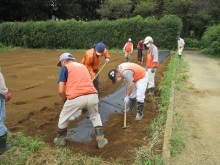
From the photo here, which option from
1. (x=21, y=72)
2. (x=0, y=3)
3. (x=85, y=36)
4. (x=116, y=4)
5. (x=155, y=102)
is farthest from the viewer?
(x=0, y=3)

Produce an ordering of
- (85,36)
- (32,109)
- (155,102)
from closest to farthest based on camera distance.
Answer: (32,109) < (155,102) < (85,36)

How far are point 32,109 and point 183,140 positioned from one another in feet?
11.5

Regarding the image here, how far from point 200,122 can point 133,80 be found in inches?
68.9

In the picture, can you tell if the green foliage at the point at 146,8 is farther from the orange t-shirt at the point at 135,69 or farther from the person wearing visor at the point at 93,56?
the orange t-shirt at the point at 135,69

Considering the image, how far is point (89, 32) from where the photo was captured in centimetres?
2698

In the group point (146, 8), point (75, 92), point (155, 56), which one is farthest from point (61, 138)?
point (146, 8)

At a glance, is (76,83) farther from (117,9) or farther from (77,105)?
(117,9)

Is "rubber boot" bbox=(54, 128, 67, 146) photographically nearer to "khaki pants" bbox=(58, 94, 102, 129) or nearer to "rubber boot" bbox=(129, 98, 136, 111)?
"khaki pants" bbox=(58, 94, 102, 129)

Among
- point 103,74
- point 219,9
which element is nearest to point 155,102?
point 103,74

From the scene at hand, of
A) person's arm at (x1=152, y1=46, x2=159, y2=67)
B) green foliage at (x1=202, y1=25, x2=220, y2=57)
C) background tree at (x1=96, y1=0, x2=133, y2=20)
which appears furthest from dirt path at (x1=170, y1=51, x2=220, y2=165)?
background tree at (x1=96, y1=0, x2=133, y2=20)

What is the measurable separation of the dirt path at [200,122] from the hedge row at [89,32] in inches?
621

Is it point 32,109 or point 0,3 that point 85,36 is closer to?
point 0,3

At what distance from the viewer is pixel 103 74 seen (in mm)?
11797

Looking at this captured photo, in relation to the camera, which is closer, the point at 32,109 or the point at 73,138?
the point at 73,138
